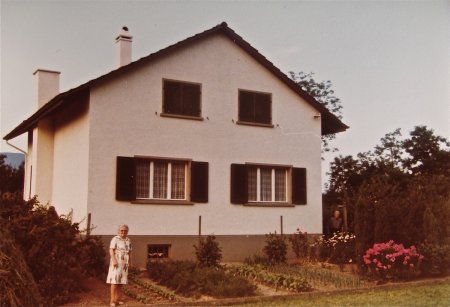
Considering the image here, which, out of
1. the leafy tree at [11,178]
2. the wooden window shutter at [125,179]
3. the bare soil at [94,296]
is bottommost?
the bare soil at [94,296]

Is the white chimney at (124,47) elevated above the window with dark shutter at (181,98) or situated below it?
above

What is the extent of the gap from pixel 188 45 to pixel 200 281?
8.68 metres

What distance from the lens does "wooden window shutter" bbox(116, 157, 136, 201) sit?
16.8m

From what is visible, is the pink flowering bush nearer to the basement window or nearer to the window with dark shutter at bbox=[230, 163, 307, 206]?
the window with dark shutter at bbox=[230, 163, 307, 206]

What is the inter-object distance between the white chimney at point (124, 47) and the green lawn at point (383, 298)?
37.3ft

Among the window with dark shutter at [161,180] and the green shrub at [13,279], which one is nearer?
the green shrub at [13,279]

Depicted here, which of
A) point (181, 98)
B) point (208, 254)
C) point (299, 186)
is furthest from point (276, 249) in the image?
point (181, 98)

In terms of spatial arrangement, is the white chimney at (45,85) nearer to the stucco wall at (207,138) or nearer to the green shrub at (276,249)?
the stucco wall at (207,138)

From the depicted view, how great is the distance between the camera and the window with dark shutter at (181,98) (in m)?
18.2

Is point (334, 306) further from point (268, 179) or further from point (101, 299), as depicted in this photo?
point (268, 179)

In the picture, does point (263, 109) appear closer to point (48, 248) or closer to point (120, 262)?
point (120, 262)

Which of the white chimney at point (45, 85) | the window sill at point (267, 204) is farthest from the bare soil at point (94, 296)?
the white chimney at point (45, 85)

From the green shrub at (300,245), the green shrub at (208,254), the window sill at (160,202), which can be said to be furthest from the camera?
the green shrub at (300,245)

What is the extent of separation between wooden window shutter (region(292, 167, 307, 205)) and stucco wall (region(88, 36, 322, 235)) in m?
0.25
